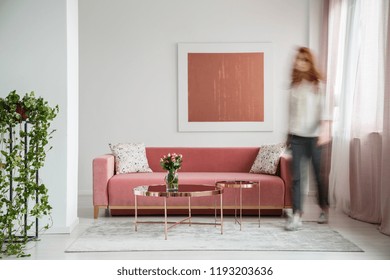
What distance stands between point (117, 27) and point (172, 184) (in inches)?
143

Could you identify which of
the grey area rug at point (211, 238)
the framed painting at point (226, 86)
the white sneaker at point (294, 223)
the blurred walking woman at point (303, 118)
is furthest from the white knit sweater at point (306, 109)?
the framed painting at point (226, 86)

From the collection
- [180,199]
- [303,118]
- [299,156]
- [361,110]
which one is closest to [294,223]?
[299,156]

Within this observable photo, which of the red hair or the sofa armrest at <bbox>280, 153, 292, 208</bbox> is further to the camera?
the sofa armrest at <bbox>280, 153, 292, 208</bbox>

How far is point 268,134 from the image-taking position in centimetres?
779

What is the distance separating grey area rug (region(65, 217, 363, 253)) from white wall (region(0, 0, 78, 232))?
51cm

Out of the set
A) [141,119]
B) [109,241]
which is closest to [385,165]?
[109,241]

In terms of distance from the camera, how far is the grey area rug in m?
4.25

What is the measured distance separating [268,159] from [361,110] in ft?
3.84

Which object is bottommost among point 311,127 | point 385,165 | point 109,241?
point 109,241

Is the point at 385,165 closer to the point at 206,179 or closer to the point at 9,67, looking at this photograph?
the point at 206,179

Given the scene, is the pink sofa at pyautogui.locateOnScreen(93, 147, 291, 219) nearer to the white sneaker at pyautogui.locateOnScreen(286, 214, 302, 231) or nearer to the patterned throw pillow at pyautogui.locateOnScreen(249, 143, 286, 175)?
the patterned throw pillow at pyautogui.locateOnScreen(249, 143, 286, 175)

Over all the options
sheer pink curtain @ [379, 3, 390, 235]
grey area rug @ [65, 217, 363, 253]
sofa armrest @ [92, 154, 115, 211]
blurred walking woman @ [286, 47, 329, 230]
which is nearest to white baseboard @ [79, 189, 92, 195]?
sofa armrest @ [92, 154, 115, 211]

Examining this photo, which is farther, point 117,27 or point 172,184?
point 117,27
